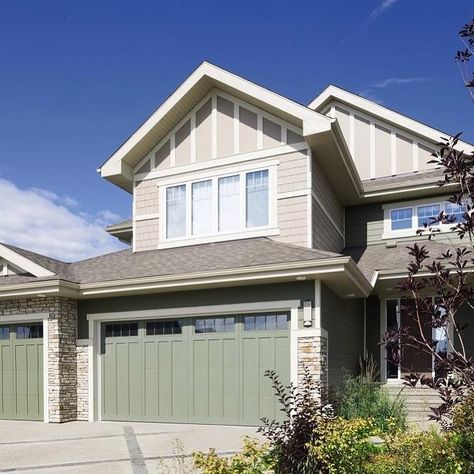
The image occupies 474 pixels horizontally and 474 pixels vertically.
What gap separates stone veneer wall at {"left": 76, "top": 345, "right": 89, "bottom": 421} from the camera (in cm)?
1074

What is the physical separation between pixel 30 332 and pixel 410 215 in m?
10.2

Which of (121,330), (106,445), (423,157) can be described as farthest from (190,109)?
(106,445)

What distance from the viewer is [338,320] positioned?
10727 mm

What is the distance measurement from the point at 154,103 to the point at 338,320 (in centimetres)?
679

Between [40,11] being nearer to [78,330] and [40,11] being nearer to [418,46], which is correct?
[78,330]

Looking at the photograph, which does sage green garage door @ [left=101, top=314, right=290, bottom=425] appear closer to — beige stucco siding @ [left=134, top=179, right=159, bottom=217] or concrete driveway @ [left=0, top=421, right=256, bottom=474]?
concrete driveway @ [left=0, top=421, right=256, bottom=474]

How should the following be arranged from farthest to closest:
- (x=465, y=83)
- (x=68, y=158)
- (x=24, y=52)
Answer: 1. (x=68, y=158)
2. (x=24, y=52)
3. (x=465, y=83)

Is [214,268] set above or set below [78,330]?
above

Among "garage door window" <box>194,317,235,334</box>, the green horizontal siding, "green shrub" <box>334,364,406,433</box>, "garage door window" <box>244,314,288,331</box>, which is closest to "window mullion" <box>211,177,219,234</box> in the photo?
"garage door window" <box>194,317,235,334</box>

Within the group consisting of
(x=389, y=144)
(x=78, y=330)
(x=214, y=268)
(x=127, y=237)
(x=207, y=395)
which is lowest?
(x=207, y=395)

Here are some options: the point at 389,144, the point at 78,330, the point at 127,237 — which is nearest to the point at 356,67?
the point at 389,144

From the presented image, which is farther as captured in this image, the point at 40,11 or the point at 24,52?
the point at 24,52

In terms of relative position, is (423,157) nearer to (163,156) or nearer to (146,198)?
(163,156)

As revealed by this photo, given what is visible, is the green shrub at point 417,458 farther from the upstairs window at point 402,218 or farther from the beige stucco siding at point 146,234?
the upstairs window at point 402,218
